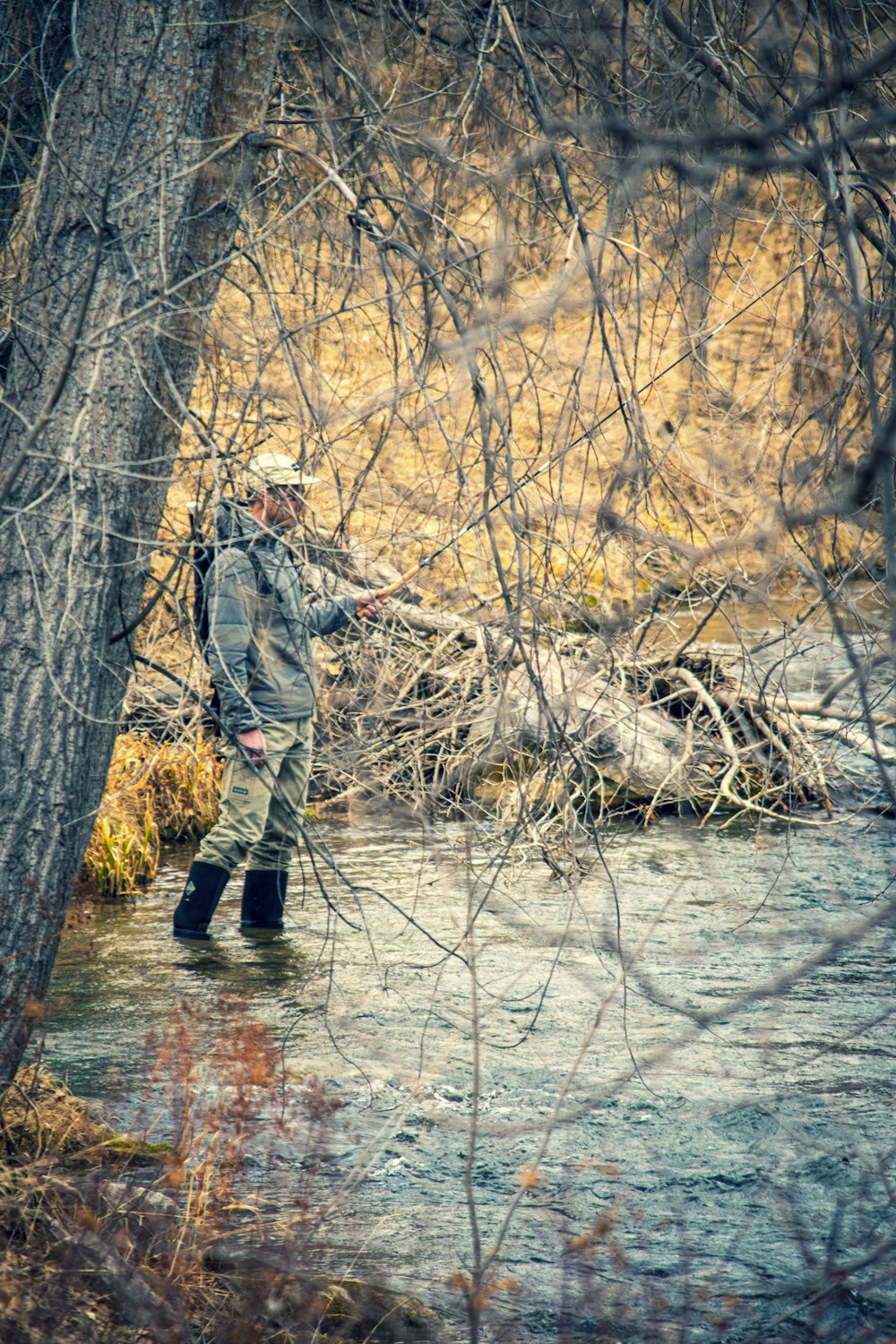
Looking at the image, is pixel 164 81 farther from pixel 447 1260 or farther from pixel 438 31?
pixel 447 1260

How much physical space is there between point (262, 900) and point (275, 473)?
10.1 ft

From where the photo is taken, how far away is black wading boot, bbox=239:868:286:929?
22.6 ft

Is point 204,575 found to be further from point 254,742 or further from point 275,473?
point 254,742

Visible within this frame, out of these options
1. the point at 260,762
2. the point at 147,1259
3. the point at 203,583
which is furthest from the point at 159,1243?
the point at 260,762

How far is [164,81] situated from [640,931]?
15.6 ft

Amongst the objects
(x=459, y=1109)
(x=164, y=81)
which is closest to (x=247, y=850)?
(x=459, y=1109)

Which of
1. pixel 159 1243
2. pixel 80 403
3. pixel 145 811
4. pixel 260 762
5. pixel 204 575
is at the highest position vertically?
pixel 80 403

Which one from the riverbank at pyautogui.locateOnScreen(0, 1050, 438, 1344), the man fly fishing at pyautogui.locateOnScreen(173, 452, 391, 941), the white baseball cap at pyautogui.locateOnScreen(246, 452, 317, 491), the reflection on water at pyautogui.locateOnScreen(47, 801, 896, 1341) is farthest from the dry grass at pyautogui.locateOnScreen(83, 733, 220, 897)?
the riverbank at pyautogui.locateOnScreen(0, 1050, 438, 1344)

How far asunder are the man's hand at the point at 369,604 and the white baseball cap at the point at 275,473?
662 millimetres

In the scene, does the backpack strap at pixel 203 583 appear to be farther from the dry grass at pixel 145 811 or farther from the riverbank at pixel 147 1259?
the dry grass at pixel 145 811

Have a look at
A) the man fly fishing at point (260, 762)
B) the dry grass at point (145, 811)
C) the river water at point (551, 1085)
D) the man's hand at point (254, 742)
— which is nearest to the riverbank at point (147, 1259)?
the river water at point (551, 1085)

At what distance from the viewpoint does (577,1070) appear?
5.27 meters

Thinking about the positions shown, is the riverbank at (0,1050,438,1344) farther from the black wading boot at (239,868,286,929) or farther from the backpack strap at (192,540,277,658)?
the black wading boot at (239,868,286,929)

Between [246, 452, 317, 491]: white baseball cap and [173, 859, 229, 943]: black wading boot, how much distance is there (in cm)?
224
